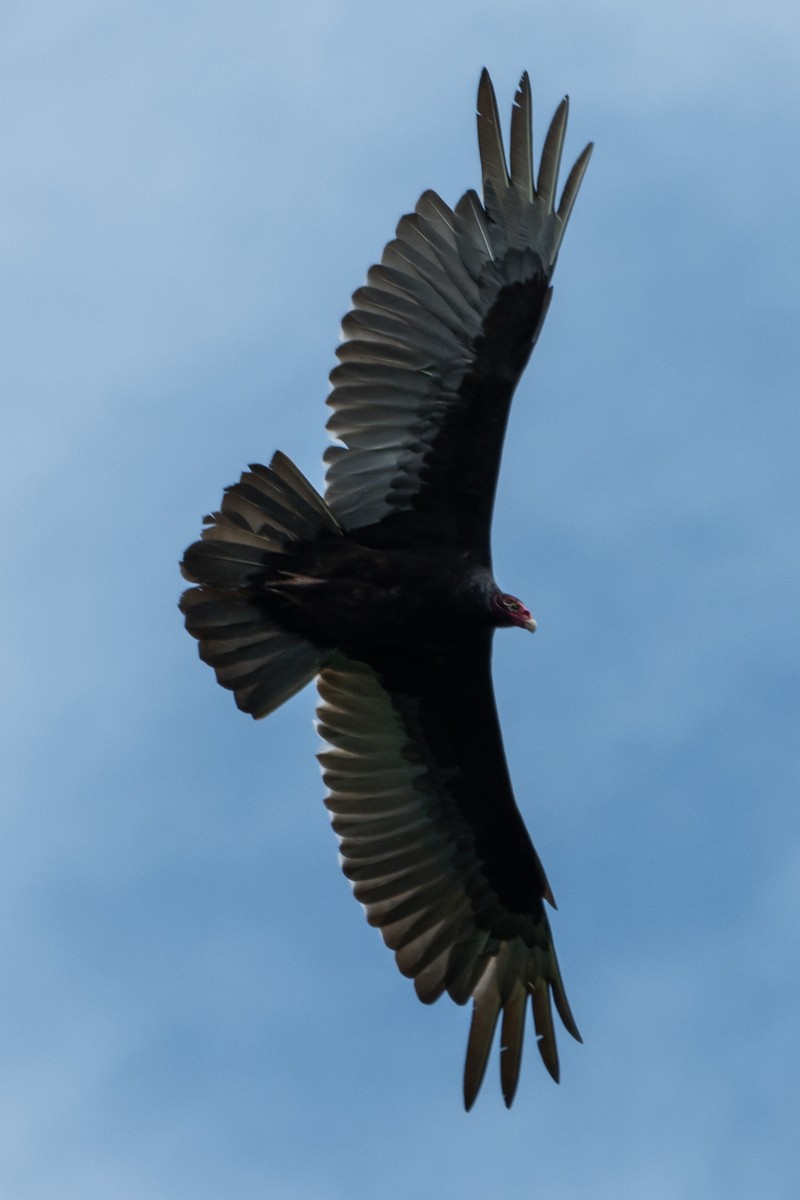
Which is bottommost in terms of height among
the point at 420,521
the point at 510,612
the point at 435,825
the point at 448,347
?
the point at 435,825

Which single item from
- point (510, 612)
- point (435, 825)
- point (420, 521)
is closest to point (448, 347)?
point (420, 521)

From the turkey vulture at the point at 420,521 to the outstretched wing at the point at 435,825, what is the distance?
2 cm

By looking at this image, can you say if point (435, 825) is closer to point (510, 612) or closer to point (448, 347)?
point (510, 612)

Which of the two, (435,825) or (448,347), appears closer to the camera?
(448,347)

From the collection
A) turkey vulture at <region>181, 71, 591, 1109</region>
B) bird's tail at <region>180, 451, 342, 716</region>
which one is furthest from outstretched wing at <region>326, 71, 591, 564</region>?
bird's tail at <region>180, 451, 342, 716</region>

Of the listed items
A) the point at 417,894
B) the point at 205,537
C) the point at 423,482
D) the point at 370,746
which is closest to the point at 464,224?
the point at 423,482

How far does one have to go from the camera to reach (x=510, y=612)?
10883mm

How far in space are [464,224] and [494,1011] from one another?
408cm

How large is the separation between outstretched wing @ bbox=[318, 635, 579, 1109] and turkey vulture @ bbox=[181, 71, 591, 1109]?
2 cm

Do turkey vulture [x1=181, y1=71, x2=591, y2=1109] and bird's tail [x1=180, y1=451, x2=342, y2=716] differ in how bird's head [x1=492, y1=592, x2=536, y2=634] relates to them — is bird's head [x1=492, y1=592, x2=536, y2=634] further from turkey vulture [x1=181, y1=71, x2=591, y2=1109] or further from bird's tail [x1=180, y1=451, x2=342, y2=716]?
bird's tail [x1=180, y1=451, x2=342, y2=716]

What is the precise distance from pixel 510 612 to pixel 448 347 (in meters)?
1.41

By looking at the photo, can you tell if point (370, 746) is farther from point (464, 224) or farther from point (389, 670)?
point (464, 224)

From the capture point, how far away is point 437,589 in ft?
35.3

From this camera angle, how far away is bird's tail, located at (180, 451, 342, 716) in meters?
10.8
